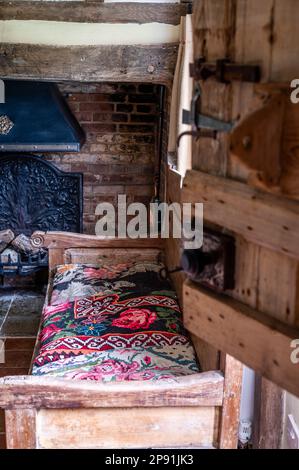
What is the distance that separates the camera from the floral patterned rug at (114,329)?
2.57 meters

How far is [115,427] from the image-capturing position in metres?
2.30

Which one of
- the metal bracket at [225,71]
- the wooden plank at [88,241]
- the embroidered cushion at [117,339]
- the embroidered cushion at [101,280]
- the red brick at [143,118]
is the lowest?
the embroidered cushion at [117,339]

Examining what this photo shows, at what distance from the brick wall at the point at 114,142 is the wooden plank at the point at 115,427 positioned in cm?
282

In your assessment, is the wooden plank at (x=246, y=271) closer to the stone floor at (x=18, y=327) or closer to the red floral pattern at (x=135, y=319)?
the red floral pattern at (x=135, y=319)

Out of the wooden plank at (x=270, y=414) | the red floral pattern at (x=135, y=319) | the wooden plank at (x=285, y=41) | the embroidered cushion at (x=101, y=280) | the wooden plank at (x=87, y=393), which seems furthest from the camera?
the embroidered cushion at (x=101, y=280)

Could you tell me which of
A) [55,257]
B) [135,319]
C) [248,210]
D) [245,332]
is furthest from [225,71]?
[55,257]

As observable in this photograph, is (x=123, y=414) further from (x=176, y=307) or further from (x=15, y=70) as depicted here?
(x=15, y=70)

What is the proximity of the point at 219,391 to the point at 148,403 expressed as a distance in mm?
250

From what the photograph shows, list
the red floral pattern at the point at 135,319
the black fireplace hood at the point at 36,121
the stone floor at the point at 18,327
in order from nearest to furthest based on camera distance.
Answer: the red floral pattern at the point at 135,319, the stone floor at the point at 18,327, the black fireplace hood at the point at 36,121

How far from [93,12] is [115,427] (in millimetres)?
2515

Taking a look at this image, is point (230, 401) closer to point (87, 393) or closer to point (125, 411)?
point (125, 411)

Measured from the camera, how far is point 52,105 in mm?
4750

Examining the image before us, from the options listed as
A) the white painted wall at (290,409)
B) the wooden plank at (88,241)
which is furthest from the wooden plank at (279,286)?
the wooden plank at (88,241)

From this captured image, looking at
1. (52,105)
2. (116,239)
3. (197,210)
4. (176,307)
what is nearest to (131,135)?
(52,105)
